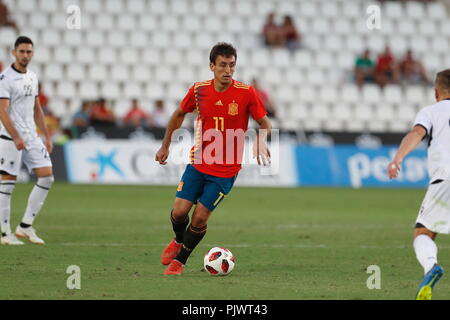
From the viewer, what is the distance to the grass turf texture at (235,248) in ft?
24.4

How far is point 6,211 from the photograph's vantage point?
10.7 m

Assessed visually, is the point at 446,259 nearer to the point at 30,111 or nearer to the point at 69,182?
the point at 30,111

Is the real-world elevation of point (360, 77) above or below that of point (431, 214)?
above

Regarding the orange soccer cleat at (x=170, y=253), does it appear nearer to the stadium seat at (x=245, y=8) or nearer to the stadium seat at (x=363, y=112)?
the stadium seat at (x=363, y=112)

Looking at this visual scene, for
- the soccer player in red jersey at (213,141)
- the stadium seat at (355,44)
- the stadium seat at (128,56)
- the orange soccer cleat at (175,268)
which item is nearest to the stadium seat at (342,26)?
the stadium seat at (355,44)

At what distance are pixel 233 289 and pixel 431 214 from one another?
181 centimetres

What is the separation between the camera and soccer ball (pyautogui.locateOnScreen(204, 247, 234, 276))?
8406 millimetres

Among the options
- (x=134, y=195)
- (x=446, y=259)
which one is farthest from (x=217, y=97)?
(x=134, y=195)

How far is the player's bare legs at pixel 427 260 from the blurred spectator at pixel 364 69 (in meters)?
20.1

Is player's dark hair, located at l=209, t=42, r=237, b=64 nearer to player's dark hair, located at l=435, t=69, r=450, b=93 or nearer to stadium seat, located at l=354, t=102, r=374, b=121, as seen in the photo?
player's dark hair, located at l=435, t=69, r=450, b=93

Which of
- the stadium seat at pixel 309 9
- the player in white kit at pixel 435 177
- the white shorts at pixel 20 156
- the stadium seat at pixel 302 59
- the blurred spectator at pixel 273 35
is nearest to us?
the player in white kit at pixel 435 177

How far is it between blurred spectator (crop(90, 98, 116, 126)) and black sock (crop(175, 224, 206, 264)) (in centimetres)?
1351

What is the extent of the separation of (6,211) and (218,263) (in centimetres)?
353
